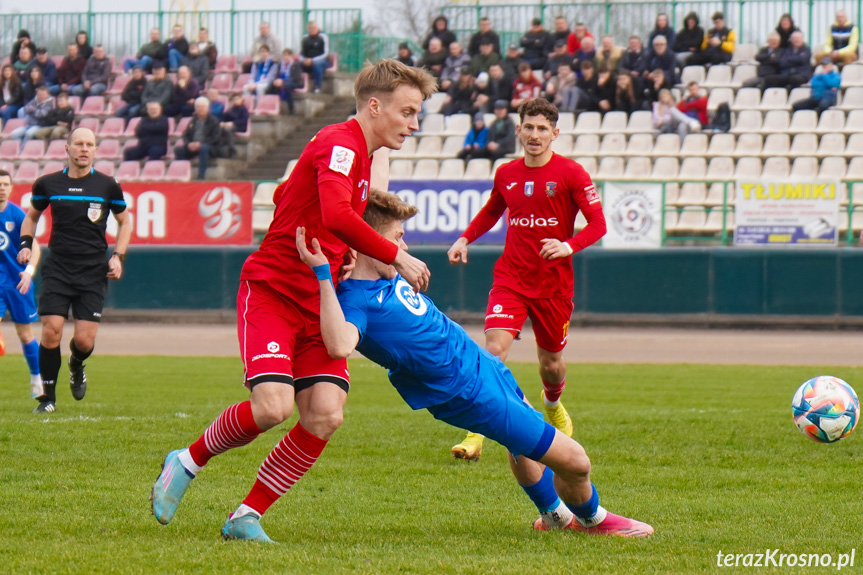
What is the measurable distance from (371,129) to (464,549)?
6.01ft

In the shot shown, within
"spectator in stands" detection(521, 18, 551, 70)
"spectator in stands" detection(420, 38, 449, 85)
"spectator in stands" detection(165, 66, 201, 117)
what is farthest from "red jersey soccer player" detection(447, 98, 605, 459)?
"spectator in stands" detection(165, 66, 201, 117)

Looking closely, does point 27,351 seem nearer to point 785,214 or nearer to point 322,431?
point 322,431

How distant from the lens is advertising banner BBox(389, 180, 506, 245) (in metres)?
20.9

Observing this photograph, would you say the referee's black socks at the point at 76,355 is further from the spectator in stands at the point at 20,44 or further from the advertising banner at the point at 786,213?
the spectator in stands at the point at 20,44

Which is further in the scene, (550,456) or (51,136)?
(51,136)

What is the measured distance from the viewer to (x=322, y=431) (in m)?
5.05

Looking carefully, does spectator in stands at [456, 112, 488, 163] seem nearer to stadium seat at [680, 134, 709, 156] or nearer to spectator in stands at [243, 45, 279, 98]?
stadium seat at [680, 134, 709, 156]

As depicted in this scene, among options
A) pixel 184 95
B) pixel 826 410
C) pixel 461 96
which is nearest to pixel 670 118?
pixel 461 96

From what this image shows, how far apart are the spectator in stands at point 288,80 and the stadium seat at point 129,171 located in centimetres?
381

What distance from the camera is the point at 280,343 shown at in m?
4.99

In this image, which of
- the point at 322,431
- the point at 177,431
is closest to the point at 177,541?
the point at 322,431

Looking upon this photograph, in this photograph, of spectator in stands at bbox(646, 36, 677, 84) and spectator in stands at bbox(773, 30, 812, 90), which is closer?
spectator in stands at bbox(773, 30, 812, 90)

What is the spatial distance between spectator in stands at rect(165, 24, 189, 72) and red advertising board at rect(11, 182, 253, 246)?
6603 mm

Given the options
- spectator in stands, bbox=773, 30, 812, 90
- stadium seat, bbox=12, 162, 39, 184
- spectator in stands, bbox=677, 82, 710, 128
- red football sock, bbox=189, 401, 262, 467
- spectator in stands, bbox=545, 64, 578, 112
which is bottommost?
red football sock, bbox=189, 401, 262, 467
